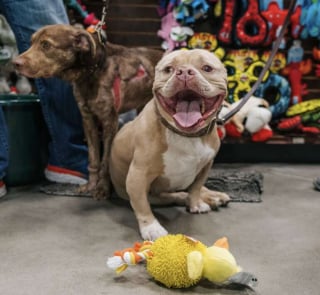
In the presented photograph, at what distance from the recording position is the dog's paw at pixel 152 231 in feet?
5.49

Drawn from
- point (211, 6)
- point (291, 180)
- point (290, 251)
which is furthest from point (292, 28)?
point (290, 251)

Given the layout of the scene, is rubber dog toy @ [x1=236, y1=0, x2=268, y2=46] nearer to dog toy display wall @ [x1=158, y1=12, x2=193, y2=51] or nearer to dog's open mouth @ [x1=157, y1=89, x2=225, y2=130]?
dog toy display wall @ [x1=158, y1=12, x2=193, y2=51]

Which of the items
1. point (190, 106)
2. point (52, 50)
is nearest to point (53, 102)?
point (52, 50)

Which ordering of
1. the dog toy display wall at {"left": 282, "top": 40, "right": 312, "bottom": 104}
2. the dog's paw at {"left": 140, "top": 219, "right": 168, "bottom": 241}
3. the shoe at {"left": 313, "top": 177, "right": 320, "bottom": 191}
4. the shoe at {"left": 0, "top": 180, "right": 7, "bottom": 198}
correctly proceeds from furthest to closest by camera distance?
the dog toy display wall at {"left": 282, "top": 40, "right": 312, "bottom": 104} → the shoe at {"left": 313, "top": 177, "right": 320, "bottom": 191} → the shoe at {"left": 0, "top": 180, "right": 7, "bottom": 198} → the dog's paw at {"left": 140, "top": 219, "right": 168, "bottom": 241}

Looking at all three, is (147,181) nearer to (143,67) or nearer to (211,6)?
(143,67)

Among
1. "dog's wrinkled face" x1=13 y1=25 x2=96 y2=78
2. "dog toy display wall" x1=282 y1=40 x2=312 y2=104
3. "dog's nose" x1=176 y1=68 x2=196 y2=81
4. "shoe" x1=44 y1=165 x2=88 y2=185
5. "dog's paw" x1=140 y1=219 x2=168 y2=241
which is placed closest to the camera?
"dog's nose" x1=176 y1=68 x2=196 y2=81

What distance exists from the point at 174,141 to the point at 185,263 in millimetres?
559

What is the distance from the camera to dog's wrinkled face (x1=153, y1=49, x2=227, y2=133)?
1545 millimetres

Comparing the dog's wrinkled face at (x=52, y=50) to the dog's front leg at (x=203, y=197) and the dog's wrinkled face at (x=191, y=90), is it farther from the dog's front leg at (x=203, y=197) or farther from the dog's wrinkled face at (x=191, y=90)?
the dog's front leg at (x=203, y=197)

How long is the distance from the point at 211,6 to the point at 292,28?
0.54 metres

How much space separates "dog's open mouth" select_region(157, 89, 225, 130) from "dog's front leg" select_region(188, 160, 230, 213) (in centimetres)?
37

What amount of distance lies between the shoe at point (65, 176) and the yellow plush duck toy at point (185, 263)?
1.19 meters

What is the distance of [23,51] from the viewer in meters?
2.35

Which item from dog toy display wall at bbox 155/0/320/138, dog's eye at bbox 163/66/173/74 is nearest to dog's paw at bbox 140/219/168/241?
dog's eye at bbox 163/66/173/74
